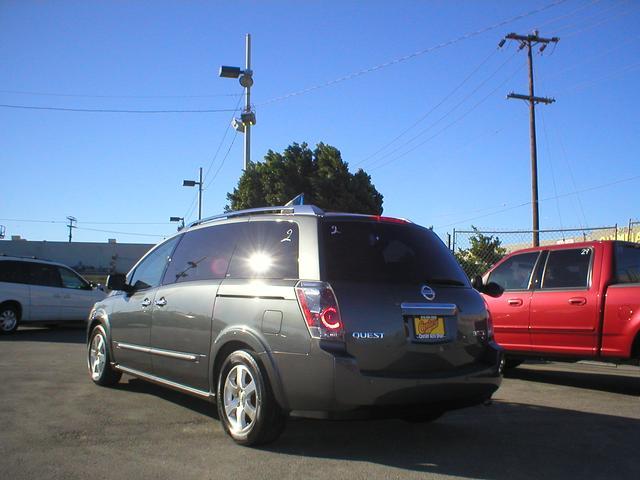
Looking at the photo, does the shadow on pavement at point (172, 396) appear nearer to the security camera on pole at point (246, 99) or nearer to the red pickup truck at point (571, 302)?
the red pickup truck at point (571, 302)

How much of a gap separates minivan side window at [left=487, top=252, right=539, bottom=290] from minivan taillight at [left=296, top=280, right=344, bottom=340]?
4985 millimetres

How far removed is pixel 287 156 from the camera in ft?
95.3

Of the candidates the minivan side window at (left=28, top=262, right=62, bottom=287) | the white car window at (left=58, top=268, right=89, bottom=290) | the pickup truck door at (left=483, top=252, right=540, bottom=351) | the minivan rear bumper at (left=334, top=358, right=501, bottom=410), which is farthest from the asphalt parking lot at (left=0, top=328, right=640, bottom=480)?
the white car window at (left=58, top=268, right=89, bottom=290)

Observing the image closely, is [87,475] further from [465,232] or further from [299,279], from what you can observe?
[465,232]

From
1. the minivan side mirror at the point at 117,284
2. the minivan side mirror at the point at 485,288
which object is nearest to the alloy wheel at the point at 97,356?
the minivan side mirror at the point at 117,284

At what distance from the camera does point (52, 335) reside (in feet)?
46.6

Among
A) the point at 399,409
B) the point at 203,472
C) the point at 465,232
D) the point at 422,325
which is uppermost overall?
the point at 465,232

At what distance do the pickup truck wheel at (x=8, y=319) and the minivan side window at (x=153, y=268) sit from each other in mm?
8071

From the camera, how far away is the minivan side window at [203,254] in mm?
5734

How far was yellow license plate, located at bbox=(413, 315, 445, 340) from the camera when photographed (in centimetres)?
469

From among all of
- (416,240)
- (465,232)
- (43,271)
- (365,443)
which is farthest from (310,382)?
(43,271)

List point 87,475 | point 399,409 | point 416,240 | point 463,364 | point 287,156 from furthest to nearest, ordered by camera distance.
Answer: point 287,156 → point 416,240 → point 463,364 → point 399,409 → point 87,475

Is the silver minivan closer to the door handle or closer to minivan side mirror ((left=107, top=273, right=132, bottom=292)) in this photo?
minivan side mirror ((left=107, top=273, right=132, bottom=292))

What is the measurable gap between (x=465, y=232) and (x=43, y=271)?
9.99 metres
